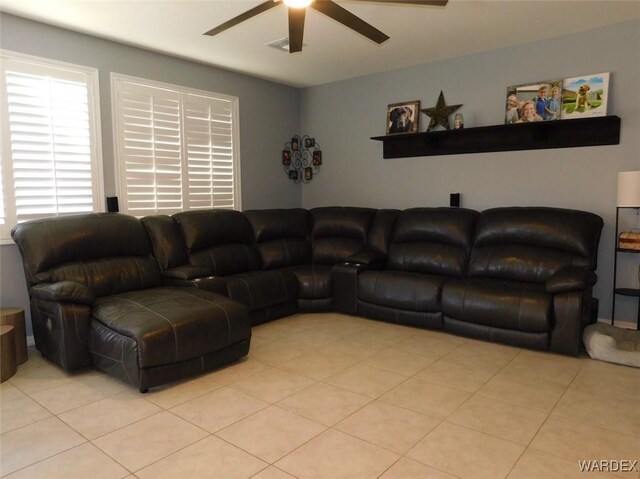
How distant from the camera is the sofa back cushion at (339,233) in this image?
196 inches

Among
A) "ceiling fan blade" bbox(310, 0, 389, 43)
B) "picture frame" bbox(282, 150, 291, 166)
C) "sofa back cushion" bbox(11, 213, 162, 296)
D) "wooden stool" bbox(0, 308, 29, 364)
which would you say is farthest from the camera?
"picture frame" bbox(282, 150, 291, 166)

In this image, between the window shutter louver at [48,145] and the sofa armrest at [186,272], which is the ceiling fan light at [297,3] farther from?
the window shutter louver at [48,145]

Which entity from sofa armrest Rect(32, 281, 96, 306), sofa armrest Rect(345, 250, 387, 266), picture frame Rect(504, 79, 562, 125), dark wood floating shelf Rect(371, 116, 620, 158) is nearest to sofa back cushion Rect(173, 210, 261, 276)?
sofa armrest Rect(345, 250, 387, 266)

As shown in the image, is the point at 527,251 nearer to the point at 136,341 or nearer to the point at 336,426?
the point at 336,426

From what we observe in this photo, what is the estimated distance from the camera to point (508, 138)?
14.5 ft

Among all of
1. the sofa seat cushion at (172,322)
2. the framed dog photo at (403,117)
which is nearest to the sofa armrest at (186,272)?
the sofa seat cushion at (172,322)

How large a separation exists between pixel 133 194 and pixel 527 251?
3.71m

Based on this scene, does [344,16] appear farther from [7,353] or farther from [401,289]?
[7,353]

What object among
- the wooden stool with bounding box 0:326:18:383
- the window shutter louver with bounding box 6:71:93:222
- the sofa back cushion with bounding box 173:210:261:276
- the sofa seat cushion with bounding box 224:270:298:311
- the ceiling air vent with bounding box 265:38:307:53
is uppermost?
the ceiling air vent with bounding box 265:38:307:53

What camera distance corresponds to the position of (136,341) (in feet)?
8.86

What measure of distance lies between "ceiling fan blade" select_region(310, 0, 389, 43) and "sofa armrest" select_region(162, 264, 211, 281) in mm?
2289

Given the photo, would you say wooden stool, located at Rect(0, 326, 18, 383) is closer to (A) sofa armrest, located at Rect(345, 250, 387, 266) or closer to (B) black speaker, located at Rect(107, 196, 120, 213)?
(B) black speaker, located at Rect(107, 196, 120, 213)

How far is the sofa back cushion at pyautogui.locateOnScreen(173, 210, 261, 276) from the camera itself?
427 centimetres

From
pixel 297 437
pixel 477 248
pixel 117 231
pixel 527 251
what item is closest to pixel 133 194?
pixel 117 231
